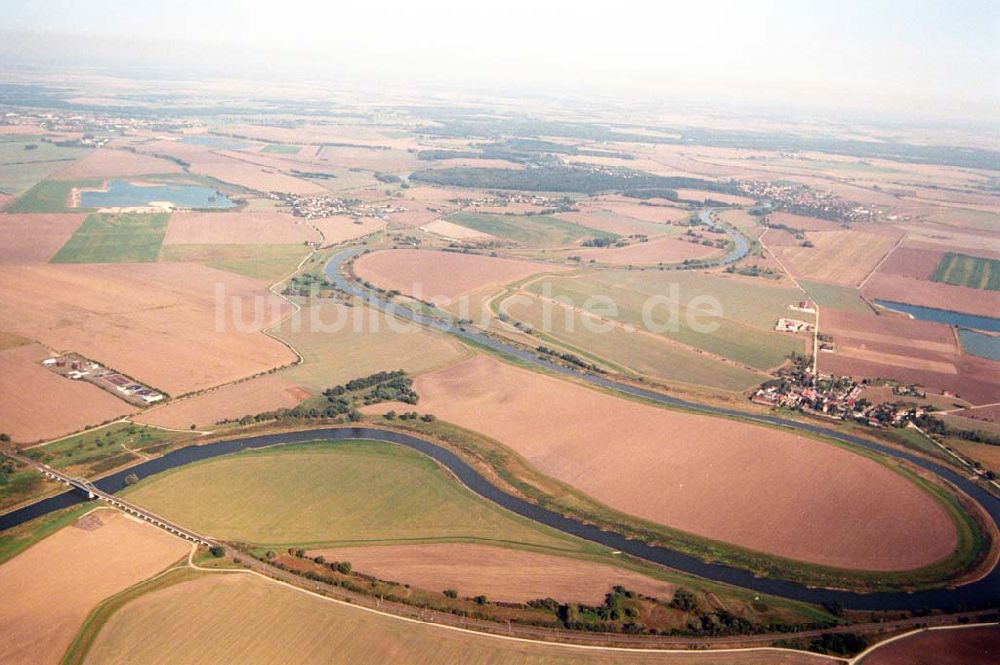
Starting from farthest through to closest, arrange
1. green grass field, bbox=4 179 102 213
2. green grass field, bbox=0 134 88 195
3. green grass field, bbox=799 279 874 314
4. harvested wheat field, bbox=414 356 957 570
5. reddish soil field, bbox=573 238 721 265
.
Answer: green grass field, bbox=0 134 88 195 → green grass field, bbox=4 179 102 213 → reddish soil field, bbox=573 238 721 265 → green grass field, bbox=799 279 874 314 → harvested wheat field, bbox=414 356 957 570

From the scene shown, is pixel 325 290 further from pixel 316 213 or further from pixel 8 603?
pixel 8 603

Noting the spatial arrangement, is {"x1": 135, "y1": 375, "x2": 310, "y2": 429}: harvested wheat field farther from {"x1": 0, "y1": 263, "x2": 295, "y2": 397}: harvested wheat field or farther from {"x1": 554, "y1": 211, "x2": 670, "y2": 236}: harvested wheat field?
{"x1": 554, "y1": 211, "x2": 670, "y2": 236}: harvested wheat field

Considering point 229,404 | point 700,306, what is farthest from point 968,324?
point 229,404

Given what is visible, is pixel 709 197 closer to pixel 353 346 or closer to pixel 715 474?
pixel 353 346

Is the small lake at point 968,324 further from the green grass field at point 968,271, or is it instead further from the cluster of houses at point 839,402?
the cluster of houses at point 839,402

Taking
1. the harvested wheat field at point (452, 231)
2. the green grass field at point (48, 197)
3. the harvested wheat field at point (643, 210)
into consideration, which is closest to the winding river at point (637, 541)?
the harvested wheat field at point (452, 231)

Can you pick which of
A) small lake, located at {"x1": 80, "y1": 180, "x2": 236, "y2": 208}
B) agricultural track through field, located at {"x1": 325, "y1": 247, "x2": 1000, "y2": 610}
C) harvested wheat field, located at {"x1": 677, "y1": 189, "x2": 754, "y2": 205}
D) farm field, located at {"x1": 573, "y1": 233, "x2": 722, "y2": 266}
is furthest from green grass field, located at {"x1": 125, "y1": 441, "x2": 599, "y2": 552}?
harvested wheat field, located at {"x1": 677, "y1": 189, "x2": 754, "y2": 205}
